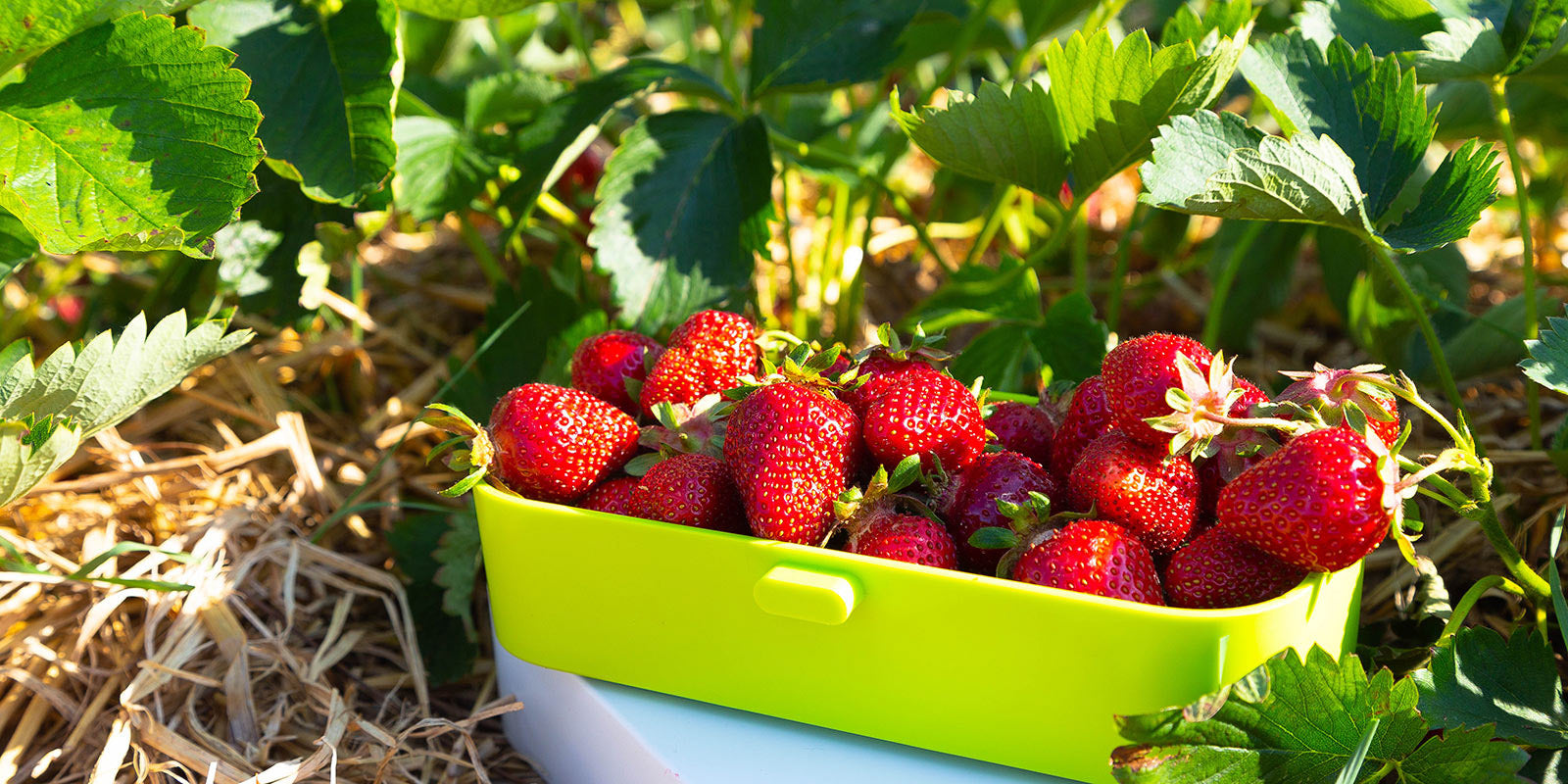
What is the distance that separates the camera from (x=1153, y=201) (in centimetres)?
66

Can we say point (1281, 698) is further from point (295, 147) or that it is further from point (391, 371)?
point (391, 371)

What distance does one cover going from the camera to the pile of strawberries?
585mm

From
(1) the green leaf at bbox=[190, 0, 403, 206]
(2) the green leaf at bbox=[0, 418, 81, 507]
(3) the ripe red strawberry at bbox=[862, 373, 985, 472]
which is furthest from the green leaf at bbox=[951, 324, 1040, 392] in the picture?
(2) the green leaf at bbox=[0, 418, 81, 507]

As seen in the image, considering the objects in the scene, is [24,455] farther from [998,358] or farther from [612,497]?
[998,358]

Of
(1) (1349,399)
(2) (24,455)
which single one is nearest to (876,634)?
(1) (1349,399)

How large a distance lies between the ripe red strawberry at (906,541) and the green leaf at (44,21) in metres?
0.60

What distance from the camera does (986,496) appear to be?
66 cm

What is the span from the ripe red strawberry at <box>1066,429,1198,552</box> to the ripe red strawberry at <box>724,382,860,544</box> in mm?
137

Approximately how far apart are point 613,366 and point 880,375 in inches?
7.7

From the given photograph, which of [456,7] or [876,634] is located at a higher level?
[456,7]

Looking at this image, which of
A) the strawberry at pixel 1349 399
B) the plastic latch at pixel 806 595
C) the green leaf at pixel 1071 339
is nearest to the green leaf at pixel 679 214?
the green leaf at pixel 1071 339

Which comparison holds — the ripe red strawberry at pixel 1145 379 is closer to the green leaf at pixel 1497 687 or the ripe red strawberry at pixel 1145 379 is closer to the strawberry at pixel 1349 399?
the strawberry at pixel 1349 399

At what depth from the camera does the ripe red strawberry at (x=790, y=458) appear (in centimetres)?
64

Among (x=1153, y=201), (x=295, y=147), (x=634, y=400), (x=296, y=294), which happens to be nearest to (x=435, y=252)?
(x=296, y=294)
